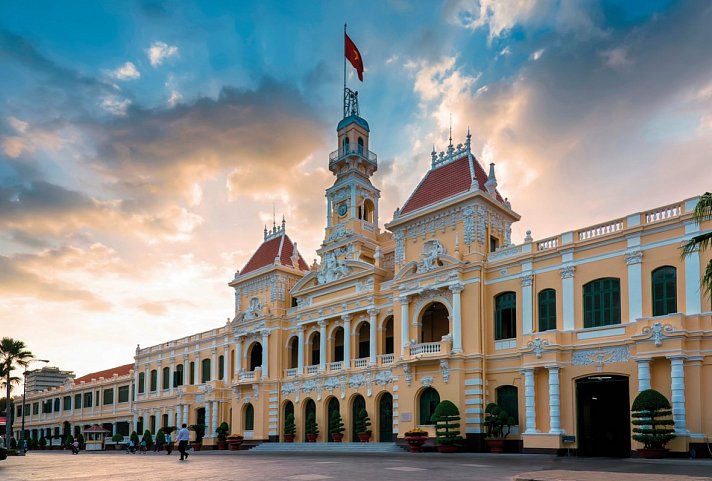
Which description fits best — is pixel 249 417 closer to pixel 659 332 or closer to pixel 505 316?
pixel 505 316

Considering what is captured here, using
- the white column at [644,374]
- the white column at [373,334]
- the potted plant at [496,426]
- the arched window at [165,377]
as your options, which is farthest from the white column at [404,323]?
the arched window at [165,377]

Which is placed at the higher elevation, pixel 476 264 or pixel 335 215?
pixel 335 215

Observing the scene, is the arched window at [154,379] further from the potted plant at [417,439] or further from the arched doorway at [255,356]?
the potted plant at [417,439]

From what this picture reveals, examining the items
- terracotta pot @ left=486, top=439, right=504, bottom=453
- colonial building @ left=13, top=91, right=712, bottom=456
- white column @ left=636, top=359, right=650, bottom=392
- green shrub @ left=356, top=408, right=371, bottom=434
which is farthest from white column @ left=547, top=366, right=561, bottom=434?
green shrub @ left=356, top=408, right=371, bottom=434

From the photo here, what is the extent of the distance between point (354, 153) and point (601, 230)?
22.5 m

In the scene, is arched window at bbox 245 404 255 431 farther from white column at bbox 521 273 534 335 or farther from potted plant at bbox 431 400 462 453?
white column at bbox 521 273 534 335

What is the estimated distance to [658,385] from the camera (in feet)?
98.0

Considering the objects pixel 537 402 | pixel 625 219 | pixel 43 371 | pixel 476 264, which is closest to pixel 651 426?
pixel 537 402

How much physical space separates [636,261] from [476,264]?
29.1 ft

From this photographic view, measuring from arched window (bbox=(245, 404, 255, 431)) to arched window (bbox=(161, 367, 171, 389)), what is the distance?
53.5 feet

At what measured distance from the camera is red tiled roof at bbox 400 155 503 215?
40.8m

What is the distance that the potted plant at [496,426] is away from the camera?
112 feet

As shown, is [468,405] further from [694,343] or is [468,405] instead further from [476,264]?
[694,343]

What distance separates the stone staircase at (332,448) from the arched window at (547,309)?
34.2 feet
